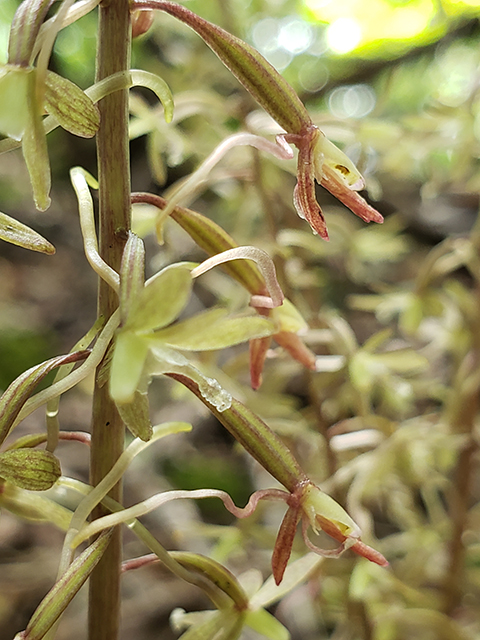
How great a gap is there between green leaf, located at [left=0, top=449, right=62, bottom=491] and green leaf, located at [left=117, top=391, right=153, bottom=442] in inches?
4.1

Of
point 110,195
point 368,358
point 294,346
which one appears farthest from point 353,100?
point 110,195

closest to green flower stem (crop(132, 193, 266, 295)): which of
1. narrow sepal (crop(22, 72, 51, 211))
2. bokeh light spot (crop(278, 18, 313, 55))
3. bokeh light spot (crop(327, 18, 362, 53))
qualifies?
narrow sepal (crop(22, 72, 51, 211))

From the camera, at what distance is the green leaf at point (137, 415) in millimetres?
365

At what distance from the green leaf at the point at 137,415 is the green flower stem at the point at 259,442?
8 cm

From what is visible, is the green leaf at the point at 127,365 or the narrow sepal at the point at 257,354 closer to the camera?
the green leaf at the point at 127,365

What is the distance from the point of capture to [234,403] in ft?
1.49

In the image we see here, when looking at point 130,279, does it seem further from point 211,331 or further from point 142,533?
point 142,533

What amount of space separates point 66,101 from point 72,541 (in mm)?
324

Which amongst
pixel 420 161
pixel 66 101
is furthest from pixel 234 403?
pixel 420 161

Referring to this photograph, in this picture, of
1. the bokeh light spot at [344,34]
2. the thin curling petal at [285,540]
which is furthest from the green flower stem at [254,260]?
the bokeh light spot at [344,34]

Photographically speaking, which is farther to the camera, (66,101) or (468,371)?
(468,371)

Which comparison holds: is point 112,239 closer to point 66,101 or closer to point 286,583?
point 66,101

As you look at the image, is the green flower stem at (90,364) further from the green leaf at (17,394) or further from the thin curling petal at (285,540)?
the thin curling petal at (285,540)

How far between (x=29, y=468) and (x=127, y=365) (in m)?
0.15
